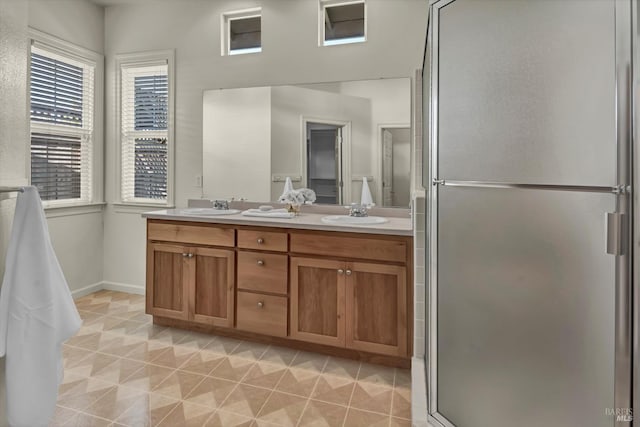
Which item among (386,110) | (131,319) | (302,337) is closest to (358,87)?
(386,110)

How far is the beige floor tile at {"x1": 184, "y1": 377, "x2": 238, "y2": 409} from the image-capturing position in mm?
2059

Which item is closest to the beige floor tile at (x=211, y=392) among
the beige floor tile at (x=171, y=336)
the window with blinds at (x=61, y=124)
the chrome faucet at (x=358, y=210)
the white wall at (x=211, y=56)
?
the beige floor tile at (x=171, y=336)

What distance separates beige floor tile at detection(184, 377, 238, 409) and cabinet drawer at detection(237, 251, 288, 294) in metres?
0.66

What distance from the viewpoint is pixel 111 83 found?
388cm

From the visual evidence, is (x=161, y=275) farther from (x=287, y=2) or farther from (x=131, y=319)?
(x=287, y=2)

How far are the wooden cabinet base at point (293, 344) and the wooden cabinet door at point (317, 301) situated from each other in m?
0.12

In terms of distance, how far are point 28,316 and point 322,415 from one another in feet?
4.48

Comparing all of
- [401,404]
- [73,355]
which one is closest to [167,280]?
[73,355]

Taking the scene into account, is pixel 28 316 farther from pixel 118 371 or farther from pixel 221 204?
pixel 221 204

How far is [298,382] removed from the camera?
229 cm

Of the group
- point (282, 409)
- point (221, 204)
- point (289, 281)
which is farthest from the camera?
point (221, 204)

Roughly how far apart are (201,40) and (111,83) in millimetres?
1078

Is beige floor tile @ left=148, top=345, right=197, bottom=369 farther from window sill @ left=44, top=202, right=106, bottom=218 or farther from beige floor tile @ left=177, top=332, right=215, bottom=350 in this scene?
window sill @ left=44, top=202, right=106, bottom=218

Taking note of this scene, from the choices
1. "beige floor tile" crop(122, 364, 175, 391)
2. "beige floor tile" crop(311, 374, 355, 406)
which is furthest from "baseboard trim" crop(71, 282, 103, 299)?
"beige floor tile" crop(311, 374, 355, 406)
